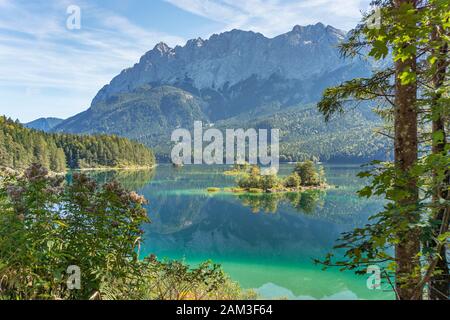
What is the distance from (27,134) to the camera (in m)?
70.8

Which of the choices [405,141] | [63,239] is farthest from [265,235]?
[63,239]

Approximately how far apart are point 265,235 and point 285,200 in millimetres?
19206

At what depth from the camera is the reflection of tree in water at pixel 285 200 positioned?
147ft

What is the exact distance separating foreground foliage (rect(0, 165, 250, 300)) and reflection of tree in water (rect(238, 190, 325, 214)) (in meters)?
39.3

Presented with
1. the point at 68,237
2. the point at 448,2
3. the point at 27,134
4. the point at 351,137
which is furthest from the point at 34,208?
the point at 351,137

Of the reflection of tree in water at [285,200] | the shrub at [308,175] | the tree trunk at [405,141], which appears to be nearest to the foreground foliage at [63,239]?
the tree trunk at [405,141]

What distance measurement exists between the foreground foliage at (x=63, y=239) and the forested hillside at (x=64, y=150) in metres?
50.7

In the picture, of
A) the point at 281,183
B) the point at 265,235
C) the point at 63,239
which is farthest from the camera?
the point at 281,183

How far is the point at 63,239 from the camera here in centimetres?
366

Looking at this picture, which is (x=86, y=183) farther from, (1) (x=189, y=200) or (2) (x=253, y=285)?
(1) (x=189, y=200)

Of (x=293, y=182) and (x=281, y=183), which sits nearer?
(x=293, y=182)

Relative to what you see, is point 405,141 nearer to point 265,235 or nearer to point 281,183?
point 265,235

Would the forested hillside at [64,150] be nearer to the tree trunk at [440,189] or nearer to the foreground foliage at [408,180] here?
the tree trunk at [440,189]

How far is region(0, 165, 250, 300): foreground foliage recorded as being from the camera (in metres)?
3.35
